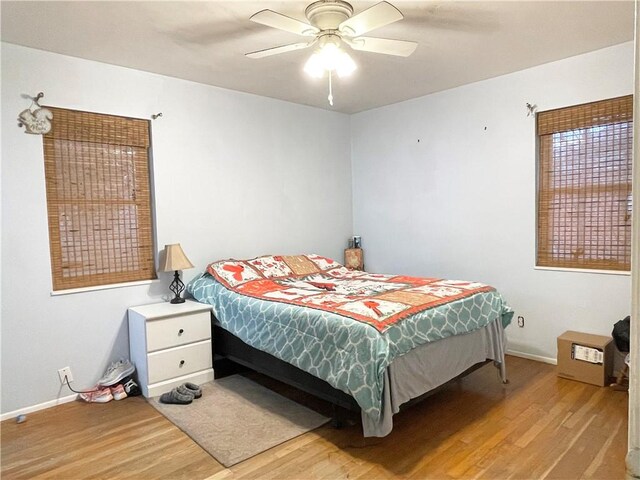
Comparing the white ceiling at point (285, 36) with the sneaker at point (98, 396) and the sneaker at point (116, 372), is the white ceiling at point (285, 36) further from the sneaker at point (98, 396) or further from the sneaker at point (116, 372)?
the sneaker at point (98, 396)

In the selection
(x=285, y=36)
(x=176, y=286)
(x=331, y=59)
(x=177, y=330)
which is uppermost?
(x=285, y=36)

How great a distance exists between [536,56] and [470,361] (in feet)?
8.02

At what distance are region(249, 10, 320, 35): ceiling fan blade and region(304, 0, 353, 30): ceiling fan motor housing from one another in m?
0.06

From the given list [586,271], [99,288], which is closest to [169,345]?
[99,288]

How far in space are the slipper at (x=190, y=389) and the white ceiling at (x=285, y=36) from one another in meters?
2.48

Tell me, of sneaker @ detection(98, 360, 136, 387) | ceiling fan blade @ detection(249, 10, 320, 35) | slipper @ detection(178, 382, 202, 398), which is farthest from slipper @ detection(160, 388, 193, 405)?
ceiling fan blade @ detection(249, 10, 320, 35)

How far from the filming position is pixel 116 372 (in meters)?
3.17

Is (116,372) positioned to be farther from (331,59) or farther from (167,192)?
(331,59)

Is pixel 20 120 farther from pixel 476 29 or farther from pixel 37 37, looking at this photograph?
pixel 476 29

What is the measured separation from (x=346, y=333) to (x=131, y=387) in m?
1.84

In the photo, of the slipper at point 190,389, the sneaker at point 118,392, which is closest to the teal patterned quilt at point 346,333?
the slipper at point 190,389

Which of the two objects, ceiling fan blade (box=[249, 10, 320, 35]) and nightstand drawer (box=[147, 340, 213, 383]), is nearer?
ceiling fan blade (box=[249, 10, 320, 35])

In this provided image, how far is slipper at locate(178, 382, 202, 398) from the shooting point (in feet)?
9.98

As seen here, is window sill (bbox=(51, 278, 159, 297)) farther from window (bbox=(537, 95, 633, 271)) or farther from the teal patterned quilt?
window (bbox=(537, 95, 633, 271))
